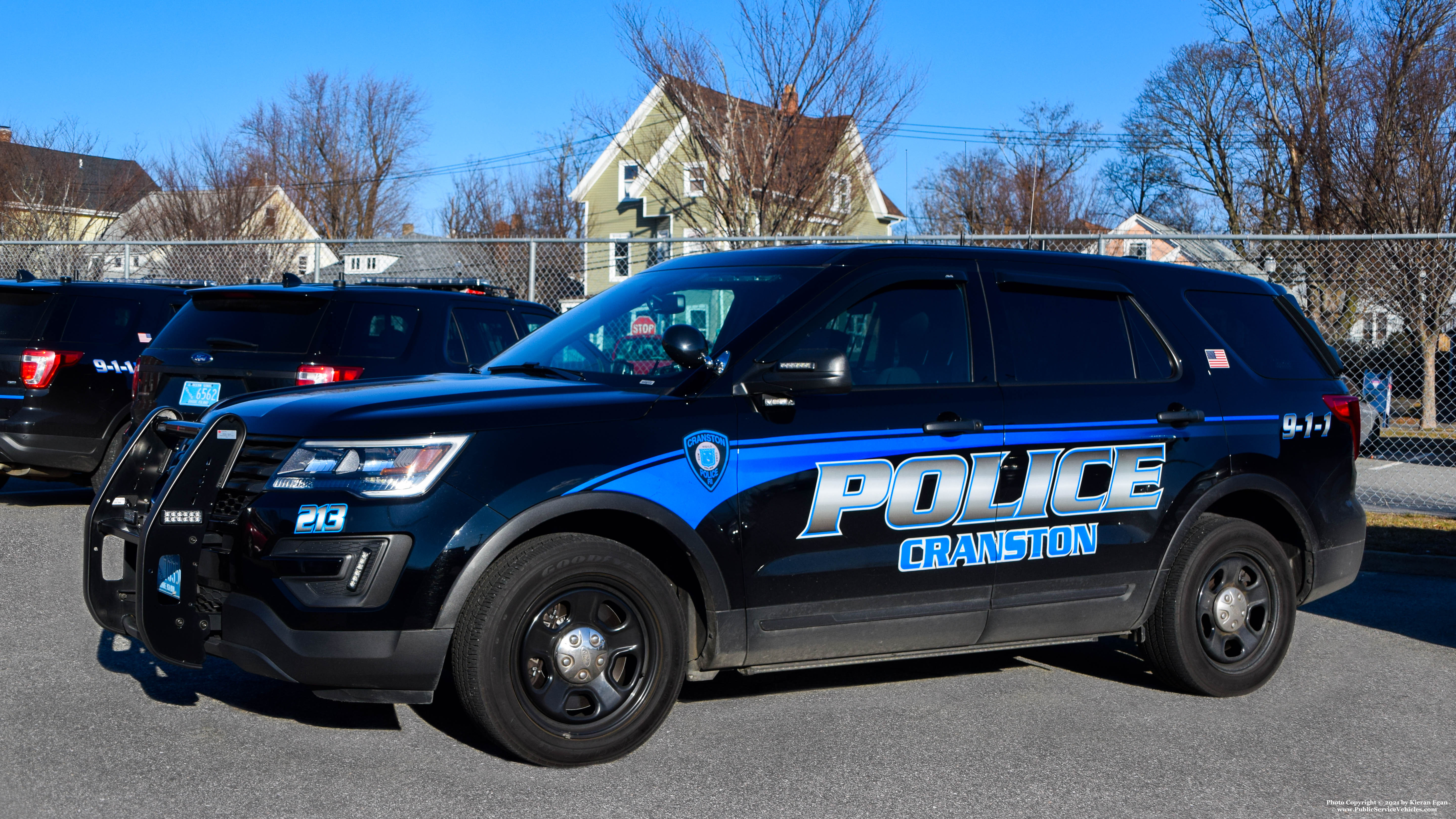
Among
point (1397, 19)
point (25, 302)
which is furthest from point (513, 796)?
point (1397, 19)

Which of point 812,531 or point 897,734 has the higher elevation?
point 812,531

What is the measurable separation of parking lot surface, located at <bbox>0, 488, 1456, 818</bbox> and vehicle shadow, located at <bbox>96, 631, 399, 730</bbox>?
0.5 inches

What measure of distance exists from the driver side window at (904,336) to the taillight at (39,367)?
7170 mm

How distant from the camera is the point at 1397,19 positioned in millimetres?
23984

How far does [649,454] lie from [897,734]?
1475 mm

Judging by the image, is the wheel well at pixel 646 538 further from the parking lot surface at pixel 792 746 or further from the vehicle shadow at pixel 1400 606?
the vehicle shadow at pixel 1400 606

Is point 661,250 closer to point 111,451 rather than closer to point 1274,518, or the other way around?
point 111,451

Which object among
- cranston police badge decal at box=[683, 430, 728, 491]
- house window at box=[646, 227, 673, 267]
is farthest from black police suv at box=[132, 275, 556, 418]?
cranston police badge decal at box=[683, 430, 728, 491]

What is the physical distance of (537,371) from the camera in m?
5.11

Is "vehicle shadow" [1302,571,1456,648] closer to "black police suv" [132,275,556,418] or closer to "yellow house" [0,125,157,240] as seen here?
"black police suv" [132,275,556,418]

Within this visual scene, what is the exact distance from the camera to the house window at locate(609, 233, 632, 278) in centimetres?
1506

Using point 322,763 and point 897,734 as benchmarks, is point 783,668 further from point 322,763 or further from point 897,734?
point 322,763

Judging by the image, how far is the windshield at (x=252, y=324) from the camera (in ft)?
27.3

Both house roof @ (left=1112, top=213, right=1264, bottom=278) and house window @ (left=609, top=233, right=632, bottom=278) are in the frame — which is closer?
house roof @ (left=1112, top=213, right=1264, bottom=278)
